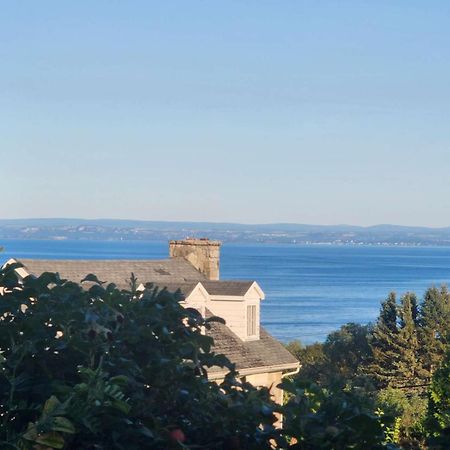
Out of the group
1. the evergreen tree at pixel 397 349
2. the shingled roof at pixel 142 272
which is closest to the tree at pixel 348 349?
the evergreen tree at pixel 397 349

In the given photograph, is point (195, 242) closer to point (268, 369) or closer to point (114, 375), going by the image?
point (268, 369)

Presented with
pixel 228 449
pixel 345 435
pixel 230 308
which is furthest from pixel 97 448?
pixel 230 308

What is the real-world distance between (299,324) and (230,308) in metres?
69.0

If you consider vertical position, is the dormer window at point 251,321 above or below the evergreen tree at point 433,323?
above

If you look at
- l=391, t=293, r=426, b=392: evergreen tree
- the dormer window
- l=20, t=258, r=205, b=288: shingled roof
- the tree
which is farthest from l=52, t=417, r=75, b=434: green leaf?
the tree

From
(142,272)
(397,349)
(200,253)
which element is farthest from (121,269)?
(397,349)

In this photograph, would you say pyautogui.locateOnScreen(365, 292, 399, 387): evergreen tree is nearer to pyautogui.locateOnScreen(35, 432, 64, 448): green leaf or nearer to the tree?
the tree

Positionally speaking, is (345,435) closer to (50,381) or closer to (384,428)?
(384,428)

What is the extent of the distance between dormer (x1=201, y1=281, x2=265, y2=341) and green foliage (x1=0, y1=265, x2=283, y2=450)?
1790cm

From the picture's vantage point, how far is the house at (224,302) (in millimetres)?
20859

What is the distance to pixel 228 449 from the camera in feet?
12.7

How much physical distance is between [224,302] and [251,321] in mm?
785

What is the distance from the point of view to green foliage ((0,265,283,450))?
134 inches

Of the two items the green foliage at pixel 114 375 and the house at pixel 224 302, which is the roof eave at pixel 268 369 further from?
the green foliage at pixel 114 375
